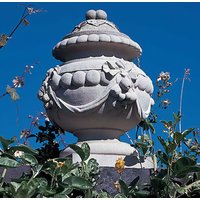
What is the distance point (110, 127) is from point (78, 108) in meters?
0.24

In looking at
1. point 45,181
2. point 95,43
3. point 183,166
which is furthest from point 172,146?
point 95,43

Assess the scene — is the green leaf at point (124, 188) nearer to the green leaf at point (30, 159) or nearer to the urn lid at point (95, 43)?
the green leaf at point (30, 159)

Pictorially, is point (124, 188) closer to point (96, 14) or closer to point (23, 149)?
point (23, 149)

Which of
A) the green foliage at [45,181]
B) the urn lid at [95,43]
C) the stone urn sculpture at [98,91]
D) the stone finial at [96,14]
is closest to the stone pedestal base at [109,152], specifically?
the stone urn sculpture at [98,91]

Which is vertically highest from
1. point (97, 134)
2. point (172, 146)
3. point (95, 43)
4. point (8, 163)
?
point (95, 43)

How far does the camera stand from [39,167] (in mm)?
1521

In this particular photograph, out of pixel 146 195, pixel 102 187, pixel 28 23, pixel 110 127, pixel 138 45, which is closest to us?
pixel 146 195

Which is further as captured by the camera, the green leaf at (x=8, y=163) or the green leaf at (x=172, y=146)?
the green leaf at (x=172, y=146)

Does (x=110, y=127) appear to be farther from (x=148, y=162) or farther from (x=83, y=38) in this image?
(x=83, y=38)

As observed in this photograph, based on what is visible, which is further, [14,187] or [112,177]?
[112,177]

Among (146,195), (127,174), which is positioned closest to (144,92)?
(127,174)

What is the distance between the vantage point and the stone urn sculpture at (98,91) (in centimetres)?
257

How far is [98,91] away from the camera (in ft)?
8.50

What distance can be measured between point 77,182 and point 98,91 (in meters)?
1.16
